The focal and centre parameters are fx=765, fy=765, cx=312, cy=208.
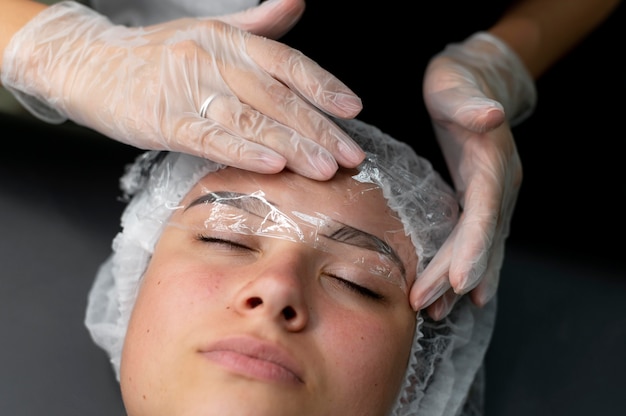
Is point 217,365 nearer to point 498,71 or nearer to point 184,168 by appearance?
point 184,168

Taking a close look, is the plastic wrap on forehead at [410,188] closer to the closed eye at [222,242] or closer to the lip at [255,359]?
the closed eye at [222,242]

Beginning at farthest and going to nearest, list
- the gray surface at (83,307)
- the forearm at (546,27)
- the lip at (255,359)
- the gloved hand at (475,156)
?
the forearm at (546,27) < the gray surface at (83,307) < the gloved hand at (475,156) < the lip at (255,359)

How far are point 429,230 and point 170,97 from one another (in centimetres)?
63

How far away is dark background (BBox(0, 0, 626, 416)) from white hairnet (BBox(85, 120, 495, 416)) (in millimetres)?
189

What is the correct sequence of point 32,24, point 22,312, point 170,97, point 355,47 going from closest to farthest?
point 170,97 < point 32,24 < point 22,312 < point 355,47

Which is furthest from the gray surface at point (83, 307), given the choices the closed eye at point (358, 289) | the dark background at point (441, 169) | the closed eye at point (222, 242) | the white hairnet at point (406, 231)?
the closed eye at point (358, 289)

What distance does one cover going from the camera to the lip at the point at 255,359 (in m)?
1.34

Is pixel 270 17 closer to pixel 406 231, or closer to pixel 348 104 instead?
pixel 348 104

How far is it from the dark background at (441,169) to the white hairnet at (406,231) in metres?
0.19

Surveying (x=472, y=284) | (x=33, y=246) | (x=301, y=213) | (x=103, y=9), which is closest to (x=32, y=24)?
Result: (x=103, y=9)

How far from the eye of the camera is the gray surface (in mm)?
1902

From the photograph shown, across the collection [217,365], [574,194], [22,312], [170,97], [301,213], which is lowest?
[22,312]

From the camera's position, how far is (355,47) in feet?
7.46

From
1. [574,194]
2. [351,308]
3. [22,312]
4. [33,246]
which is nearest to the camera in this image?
[351,308]
